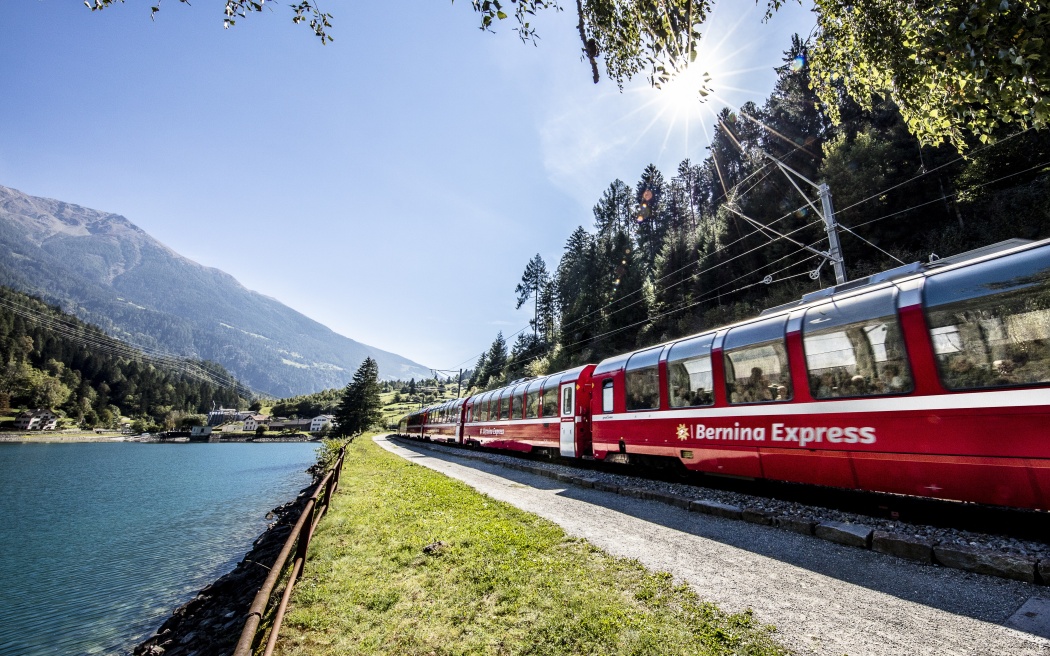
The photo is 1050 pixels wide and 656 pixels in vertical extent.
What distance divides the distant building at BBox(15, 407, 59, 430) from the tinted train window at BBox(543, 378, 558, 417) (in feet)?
412

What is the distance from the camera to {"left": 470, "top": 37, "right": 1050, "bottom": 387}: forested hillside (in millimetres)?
21102

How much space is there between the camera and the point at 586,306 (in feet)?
150

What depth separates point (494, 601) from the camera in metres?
4.20

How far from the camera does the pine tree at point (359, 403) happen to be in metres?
65.2

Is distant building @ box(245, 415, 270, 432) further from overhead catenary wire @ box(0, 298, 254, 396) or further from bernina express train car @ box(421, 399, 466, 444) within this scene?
bernina express train car @ box(421, 399, 466, 444)

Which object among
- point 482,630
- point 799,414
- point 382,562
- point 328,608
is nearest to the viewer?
point 482,630

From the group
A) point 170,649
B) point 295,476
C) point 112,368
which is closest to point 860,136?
point 170,649

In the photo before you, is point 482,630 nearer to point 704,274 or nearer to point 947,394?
point 947,394

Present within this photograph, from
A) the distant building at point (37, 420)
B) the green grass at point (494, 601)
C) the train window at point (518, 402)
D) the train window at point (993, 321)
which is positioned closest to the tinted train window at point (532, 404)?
the train window at point (518, 402)

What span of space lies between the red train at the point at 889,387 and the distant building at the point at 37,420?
131159 millimetres

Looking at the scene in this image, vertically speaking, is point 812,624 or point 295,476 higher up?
point 812,624

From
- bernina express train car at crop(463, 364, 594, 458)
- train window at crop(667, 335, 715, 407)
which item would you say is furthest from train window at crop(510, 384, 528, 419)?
train window at crop(667, 335, 715, 407)

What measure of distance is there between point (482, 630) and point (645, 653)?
1.36m

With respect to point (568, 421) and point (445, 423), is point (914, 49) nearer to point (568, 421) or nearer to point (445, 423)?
point (568, 421)
